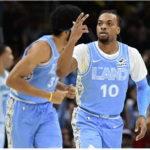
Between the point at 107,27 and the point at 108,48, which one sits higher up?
the point at 107,27

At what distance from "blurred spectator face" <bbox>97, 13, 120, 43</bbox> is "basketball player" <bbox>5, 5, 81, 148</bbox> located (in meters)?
0.31

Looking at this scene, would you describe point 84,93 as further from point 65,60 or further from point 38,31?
point 38,31

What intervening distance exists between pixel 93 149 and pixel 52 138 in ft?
1.89

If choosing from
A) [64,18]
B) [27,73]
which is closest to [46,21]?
[64,18]

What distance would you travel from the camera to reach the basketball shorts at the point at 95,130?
108 inches

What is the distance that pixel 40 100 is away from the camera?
313 centimetres

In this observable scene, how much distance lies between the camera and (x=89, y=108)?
290 centimetres

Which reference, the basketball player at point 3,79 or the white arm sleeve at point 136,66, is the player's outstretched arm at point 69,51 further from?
the basketball player at point 3,79

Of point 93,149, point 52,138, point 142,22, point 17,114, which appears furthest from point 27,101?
point 142,22

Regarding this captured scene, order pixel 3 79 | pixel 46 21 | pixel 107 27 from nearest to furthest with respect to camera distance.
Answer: pixel 107 27, pixel 3 79, pixel 46 21

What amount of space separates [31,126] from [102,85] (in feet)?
2.84

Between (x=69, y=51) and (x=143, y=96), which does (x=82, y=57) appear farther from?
(x=143, y=96)

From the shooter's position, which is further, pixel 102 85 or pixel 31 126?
pixel 31 126

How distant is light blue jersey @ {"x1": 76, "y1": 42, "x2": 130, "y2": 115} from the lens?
114 inches
